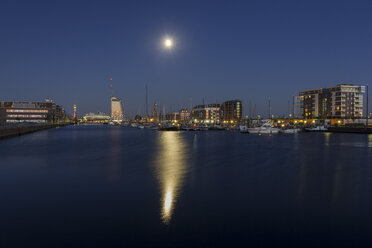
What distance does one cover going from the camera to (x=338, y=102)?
6462 inches

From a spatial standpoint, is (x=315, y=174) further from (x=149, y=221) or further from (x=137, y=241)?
(x=137, y=241)

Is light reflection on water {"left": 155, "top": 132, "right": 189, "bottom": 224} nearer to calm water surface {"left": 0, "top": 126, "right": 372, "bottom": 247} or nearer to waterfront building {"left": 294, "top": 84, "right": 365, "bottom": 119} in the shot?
calm water surface {"left": 0, "top": 126, "right": 372, "bottom": 247}

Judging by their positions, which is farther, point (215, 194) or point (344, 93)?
point (344, 93)

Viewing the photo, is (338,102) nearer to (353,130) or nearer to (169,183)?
(353,130)

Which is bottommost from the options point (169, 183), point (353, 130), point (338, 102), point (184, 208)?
point (353, 130)

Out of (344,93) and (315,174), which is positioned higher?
(344,93)

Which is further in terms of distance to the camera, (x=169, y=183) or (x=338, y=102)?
(x=338, y=102)

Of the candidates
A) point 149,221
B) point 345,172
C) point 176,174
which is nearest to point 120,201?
point 149,221

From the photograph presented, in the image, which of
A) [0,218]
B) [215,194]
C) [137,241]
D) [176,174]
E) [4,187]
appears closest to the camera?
[137,241]

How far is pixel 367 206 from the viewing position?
14422 mm

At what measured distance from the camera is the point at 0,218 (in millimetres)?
12336

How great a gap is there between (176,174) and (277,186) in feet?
27.3

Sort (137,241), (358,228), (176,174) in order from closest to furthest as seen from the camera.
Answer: (137,241) → (358,228) → (176,174)

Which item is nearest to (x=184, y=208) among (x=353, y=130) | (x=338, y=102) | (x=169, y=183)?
(x=169, y=183)
